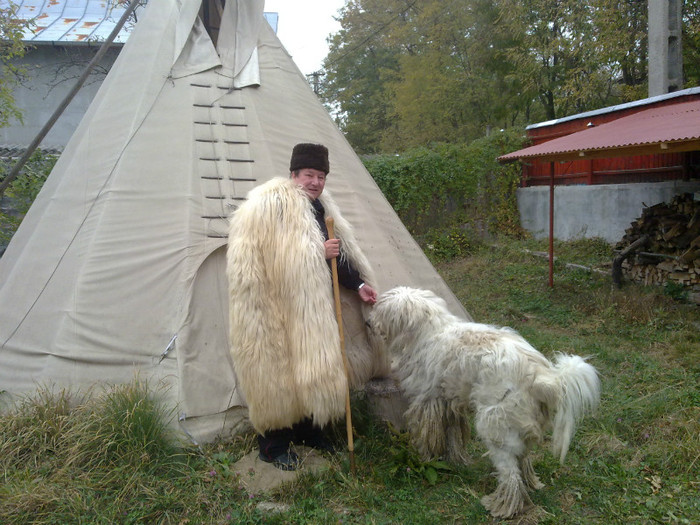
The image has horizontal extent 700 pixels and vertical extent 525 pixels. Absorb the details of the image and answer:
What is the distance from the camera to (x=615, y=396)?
4.09 meters

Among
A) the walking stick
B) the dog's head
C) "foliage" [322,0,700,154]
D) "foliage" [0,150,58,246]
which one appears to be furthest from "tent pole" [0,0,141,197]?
"foliage" [322,0,700,154]

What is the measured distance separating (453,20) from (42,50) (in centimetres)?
1199

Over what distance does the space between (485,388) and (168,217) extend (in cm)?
239

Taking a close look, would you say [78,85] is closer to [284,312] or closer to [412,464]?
[284,312]

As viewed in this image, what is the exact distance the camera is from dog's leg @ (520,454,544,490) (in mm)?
2791

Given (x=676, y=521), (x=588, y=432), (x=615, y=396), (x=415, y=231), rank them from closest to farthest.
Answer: (x=676, y=521)
(x=588, y=432)
(x=615, y=396)
(x=415, y=231)

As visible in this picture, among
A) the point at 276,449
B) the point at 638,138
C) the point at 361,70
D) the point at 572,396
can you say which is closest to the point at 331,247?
the point at 276,449

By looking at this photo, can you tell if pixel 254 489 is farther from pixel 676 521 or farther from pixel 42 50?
pixel 42 50

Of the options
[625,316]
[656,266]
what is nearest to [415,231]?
[656,266]

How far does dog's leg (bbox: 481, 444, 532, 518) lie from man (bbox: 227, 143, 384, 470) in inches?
34.3

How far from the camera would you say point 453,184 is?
11.6 m

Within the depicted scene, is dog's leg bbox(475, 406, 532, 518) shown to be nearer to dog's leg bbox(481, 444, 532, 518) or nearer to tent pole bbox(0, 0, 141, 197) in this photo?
dog's leg bbox(481, 444, 532, 518)

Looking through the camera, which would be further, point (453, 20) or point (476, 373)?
point (453, 20)

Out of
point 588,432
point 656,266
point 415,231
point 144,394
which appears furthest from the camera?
point 415,231
